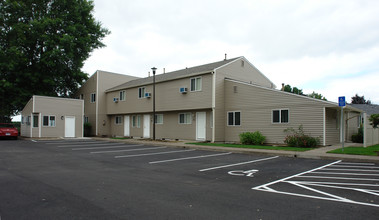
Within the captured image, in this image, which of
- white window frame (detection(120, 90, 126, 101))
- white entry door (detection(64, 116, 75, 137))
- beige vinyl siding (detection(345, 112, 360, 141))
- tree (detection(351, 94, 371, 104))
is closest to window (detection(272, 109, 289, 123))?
beige vinyl siding (detection(345, 112, 360, 141))

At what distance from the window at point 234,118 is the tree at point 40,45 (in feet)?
65.9

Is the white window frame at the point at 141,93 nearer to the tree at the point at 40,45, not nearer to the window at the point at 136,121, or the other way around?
the window at the point at 136,121

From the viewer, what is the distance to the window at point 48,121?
26.0 m

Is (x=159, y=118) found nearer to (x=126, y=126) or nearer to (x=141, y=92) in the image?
(x=141, y=92)

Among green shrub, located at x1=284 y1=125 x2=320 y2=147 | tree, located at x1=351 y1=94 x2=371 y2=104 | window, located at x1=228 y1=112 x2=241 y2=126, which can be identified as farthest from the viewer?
tree, located at x1=351 y1=94 x2=371 y2=104

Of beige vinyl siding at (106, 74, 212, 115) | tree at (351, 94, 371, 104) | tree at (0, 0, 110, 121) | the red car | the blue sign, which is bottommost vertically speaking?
the red car

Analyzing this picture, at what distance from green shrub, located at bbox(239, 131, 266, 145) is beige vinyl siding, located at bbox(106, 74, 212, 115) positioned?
3483 millimetres

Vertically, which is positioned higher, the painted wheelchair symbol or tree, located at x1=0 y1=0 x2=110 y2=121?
tree, located at x1=0 y1=0 x2=110 y2=121

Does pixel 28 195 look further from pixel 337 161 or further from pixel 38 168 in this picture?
pixel 337 161

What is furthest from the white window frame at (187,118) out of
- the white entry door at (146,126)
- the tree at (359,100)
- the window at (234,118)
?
the tree at (359,100)

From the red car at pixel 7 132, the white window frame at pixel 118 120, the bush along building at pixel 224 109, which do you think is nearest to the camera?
the bush along building at pixel 224 109

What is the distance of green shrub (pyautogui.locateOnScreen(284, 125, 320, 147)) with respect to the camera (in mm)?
15479

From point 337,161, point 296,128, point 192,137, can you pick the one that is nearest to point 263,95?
point 296,128

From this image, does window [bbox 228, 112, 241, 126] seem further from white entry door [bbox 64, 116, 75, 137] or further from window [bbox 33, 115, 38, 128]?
window [bbox 33, 115, 38, 128]
